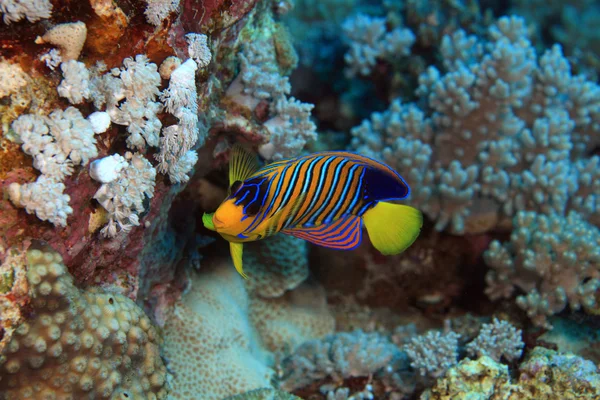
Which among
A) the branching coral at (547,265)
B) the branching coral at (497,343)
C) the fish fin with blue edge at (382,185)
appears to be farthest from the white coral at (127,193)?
the branching coral at (547,265)

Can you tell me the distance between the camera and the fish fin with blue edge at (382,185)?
2199mm

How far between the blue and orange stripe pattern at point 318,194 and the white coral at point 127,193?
50 centimetres

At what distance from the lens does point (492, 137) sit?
15.1 ft

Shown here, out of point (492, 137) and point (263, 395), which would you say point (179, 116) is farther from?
point (492, 137)

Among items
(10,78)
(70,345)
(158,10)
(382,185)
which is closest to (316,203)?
(382,185)

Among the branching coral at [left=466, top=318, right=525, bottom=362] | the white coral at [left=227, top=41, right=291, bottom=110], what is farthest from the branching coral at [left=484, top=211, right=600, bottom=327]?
the white coral at [left=227, top=41, right=291, bottom=110]

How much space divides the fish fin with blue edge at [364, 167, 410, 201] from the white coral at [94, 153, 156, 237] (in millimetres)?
1016

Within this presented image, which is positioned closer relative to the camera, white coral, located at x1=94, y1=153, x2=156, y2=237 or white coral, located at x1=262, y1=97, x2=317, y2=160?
white coral, located at x1=94, y1=153, x2=156, y2=237

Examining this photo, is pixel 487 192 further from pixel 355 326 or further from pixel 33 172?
pixel 33 172

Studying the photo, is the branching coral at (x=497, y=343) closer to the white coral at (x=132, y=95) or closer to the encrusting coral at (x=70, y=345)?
the encrusting coral at (x=70, y=345)

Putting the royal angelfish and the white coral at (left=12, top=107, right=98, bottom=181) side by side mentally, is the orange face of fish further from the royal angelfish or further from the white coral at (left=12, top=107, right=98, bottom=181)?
the white coral at (left=12, top=107, right=98, bottom=181)

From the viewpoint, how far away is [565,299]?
3.72 m

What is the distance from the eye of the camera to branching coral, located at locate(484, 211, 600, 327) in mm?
3730

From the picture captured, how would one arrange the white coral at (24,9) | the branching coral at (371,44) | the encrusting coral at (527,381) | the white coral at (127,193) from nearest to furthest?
the white coral at (24,9) < the white coral at (127,193) < the encrusting coral at (527,381) < the branching coral at (371,44)
